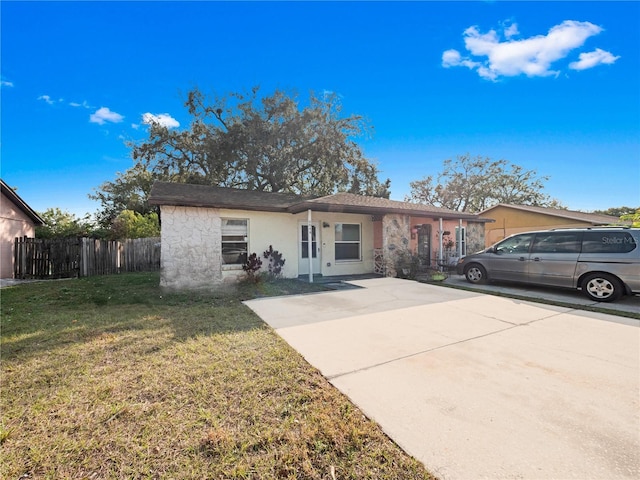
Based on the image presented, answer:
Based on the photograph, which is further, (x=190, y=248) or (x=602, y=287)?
(x=190, y=248)

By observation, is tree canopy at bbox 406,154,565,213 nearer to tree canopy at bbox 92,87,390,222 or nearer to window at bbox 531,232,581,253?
tree canopy at bbox 92,87,390,222

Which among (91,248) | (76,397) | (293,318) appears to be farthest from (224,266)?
(91,248)

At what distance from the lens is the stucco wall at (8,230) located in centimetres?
1079

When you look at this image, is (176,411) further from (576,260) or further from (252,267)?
(576,260)

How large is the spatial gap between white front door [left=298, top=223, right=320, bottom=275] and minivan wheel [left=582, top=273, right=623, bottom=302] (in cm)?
773

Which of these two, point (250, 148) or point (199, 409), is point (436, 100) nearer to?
point (250, 148)

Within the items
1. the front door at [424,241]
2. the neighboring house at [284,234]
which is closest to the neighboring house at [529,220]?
the front door at [424,241]

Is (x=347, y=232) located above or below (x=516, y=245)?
above

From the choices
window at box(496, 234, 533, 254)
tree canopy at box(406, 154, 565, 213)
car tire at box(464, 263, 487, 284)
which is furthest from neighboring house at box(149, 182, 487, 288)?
tree canopy at box(406, 154, 565, 213)

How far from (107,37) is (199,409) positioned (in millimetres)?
10663

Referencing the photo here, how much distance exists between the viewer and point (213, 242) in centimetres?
872

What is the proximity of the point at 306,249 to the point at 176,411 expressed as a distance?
838 centimetres

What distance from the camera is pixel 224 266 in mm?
8953

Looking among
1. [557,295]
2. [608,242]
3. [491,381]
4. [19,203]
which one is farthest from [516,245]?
[19,203]
